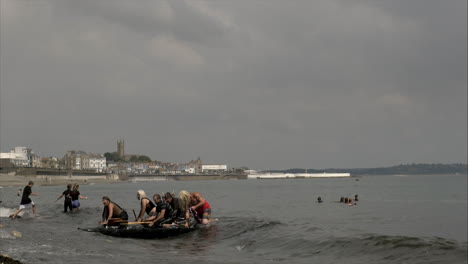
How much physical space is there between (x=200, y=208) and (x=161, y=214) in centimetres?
208

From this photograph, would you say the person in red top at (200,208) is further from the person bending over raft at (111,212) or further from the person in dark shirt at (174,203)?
the person bending over raft at (111,212)

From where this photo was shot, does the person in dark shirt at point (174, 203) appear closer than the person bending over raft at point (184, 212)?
No

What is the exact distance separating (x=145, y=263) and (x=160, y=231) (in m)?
6.14

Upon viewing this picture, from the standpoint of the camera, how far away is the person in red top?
21625 mm

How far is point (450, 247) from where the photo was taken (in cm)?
1619

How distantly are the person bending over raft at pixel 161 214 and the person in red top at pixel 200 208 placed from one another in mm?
1110

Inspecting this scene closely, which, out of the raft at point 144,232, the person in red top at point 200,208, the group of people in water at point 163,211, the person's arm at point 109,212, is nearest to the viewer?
the raft at point 144,232

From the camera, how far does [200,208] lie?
22031mm

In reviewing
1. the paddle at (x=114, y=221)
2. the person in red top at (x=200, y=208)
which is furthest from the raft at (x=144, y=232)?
the person in red top at (x=200, y=208)

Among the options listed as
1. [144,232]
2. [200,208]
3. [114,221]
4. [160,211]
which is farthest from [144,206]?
[200,208]

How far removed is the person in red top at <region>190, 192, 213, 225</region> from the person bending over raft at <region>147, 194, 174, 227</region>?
3.64 feet

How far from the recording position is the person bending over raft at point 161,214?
805 inches

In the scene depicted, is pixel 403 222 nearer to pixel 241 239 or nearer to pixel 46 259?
pixel 241 239

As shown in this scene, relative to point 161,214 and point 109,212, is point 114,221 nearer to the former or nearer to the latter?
point 109,212
